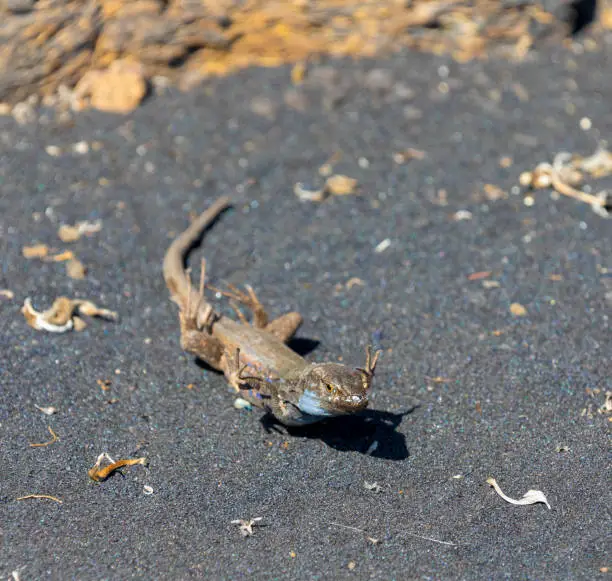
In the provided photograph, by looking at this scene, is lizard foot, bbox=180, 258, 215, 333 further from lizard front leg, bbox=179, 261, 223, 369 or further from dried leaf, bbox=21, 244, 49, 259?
dried leaf, bbox=21, 244, 49, 259

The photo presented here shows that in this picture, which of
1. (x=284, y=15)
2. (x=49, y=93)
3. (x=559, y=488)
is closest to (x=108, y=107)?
(x=49, y=93)

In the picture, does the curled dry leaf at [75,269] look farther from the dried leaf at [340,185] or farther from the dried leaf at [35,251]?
the dried leaf at [340,185]

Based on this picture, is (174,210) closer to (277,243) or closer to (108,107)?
(277,243)

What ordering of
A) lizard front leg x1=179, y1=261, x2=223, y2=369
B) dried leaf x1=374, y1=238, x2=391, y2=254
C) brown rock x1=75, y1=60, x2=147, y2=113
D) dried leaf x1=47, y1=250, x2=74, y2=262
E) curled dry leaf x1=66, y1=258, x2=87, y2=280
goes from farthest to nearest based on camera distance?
brown rock x1=75, y1=60, x2=147, y2=113, dried leaf x1=374, y1=238, x2=391, y2=254, dried leaf x1=47, y1=250, x2=74, y2=262, curled dry leaf x1=66, y1=258, x2=87, y2=280, lizard front leg x1=179, y1=261, x2=223, y2=369

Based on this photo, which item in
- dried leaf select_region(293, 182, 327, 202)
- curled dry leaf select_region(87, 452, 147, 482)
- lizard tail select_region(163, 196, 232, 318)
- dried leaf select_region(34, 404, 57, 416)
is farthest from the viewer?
dried leaf select_region(293, 182, 327, 202)

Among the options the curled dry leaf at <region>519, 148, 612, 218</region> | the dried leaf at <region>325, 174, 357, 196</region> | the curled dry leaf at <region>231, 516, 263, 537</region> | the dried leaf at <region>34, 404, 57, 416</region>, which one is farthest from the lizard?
the curled dry leaf at <region>519, 148, 612, 218</region>

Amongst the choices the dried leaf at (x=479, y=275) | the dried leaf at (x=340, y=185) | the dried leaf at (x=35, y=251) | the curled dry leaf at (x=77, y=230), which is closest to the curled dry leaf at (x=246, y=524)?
the dried leaf at (x=479, y=275)

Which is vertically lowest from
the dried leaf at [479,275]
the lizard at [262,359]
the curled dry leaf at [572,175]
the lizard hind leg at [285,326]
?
the curled dry leaf at [572,175]
